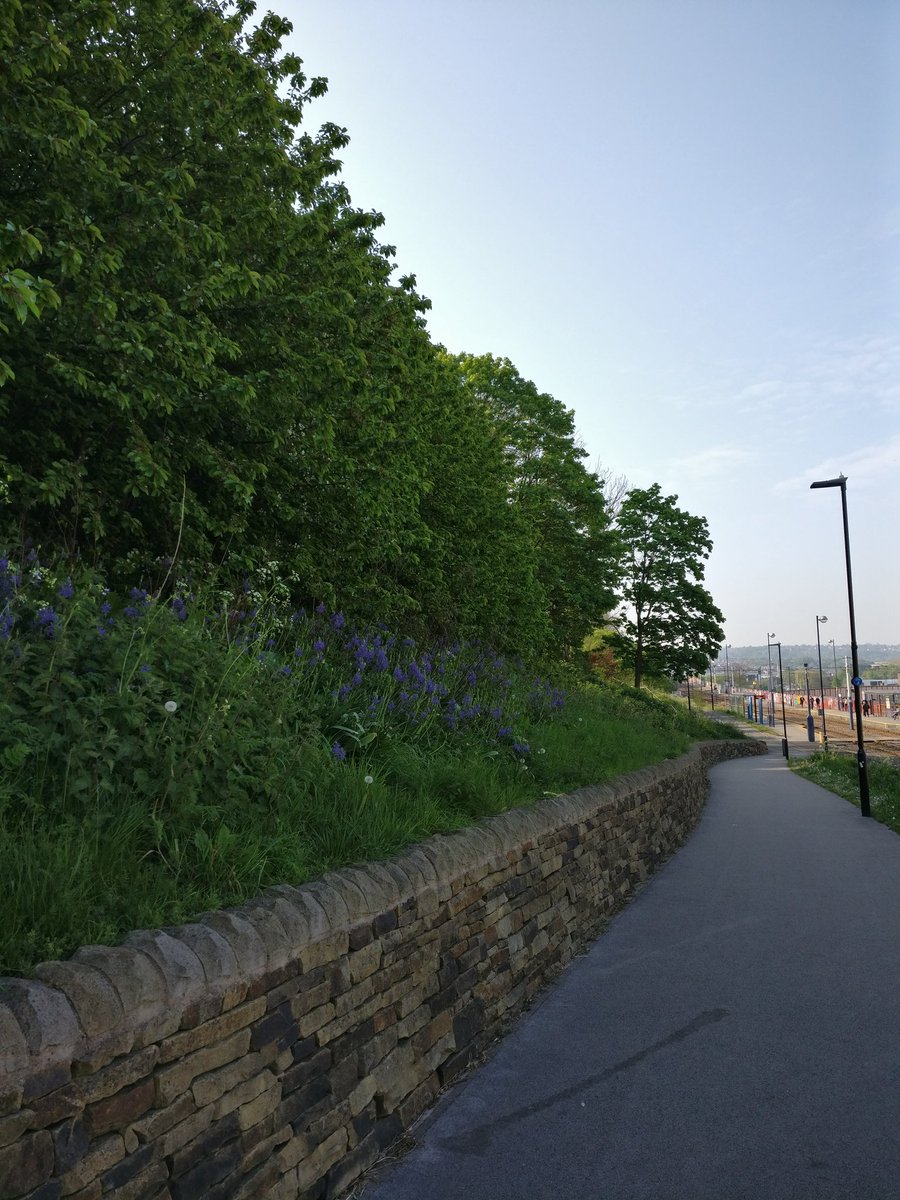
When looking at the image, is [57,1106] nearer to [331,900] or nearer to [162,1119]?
[162,1119]

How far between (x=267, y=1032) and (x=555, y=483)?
Result: 2859 centimetres

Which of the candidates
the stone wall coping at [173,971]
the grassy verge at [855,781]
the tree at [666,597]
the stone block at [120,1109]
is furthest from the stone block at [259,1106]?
the tree at [666,597]

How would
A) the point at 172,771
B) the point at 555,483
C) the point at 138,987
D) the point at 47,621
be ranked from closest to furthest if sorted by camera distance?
1. the point at 138,987
2. the point at 172,771
3. the point at 47,621
4. the point at 555,483

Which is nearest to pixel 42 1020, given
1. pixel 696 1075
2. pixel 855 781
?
pixel 696 1075

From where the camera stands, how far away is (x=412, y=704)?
25.6 feet

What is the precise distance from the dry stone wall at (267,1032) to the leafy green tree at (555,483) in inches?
951

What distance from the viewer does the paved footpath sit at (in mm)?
3980

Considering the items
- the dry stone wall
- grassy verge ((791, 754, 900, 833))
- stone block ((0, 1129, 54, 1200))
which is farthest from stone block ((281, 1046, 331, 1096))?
grassy verge ((791, 754, 900, 833))

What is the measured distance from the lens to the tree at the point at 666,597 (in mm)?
40875

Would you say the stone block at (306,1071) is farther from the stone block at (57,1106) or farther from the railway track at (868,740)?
the railway track at (868,740)

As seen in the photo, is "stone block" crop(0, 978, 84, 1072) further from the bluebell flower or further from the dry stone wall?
the bluebell flower

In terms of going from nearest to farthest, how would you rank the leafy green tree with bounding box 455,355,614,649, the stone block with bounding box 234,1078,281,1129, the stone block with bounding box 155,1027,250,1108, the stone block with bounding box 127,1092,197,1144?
the stone block with bounding box 127,1092,197,1144, the stone block with bounding box 155,1027,250,1108, the stone block with bounding box 234,1078,281,1129, the leafy green tree with bounding box 455,355,614,649

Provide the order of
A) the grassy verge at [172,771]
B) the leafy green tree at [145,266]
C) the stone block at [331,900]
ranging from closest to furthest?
1. the grassy verge at [172,771]
2. the stone block at [331,900]
3. the leafy green tree at [145,266]

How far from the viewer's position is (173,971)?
301cm
